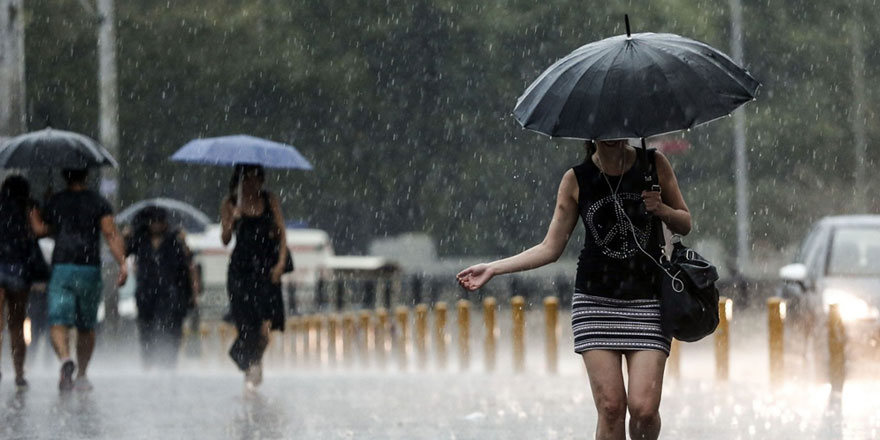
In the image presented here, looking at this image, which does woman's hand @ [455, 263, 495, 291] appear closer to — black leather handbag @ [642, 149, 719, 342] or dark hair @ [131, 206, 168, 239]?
black leather handbag @ [642, 149, 719, 342]

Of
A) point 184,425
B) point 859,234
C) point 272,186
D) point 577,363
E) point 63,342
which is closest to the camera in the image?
point 184,425

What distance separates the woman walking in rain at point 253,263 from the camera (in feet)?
42.6

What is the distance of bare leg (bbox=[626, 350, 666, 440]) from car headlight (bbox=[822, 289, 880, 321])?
296 inches

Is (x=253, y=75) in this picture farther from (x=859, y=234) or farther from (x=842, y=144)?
(x=859, y=234)

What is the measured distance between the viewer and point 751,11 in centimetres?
4131

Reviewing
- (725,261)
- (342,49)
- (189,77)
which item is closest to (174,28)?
(189,77)

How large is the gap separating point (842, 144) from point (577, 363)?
78.5 ft

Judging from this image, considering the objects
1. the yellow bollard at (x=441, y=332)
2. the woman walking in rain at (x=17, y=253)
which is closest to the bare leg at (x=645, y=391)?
the woman walking in rain at (x=17, y=253)

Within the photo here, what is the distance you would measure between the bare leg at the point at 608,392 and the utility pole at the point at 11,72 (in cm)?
1447

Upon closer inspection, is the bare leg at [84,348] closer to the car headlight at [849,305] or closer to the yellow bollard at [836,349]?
the yellow bollard at [836,349]

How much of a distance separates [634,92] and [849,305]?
7.89 metres

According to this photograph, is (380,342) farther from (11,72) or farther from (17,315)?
(17,315)

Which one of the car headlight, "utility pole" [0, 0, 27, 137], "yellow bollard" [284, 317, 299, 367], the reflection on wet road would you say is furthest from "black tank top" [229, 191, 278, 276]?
"yellow bollard" [284, 317, 299, 367]

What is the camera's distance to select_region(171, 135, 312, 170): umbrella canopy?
13641 mm
